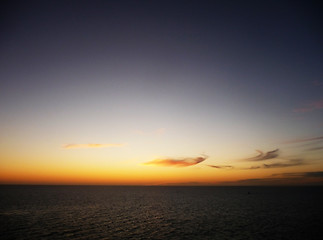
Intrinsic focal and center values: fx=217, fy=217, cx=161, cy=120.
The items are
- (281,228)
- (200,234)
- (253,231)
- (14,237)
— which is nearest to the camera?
(14,237)

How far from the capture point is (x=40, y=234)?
125ft

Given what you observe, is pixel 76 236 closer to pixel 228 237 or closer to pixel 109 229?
pixel 109 229

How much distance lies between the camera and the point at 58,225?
4588cm

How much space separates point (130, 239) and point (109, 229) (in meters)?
8.65

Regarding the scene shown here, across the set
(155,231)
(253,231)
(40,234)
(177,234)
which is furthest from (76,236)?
(253,231)

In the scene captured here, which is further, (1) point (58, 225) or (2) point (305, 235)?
(1) point (58, 225)

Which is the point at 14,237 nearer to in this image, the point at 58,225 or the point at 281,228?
the point at 58,225

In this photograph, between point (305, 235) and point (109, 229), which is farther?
point (109, 229)

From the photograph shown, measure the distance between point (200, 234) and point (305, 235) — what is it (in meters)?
19.1

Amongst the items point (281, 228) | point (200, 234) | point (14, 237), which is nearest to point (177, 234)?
point (200, 234)

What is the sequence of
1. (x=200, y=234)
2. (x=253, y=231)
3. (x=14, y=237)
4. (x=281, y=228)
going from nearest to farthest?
(x=14, y=237) < (x=200, y=234) < (x=253, y=231) < (x=281, y=228)

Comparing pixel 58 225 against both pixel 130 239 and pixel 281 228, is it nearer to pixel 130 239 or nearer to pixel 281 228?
pixel 130 239

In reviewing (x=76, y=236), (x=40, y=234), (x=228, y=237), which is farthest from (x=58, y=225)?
(x=228, y=237)

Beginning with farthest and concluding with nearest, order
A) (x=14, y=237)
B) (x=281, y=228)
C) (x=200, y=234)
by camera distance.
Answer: (x=281, y=228) < (x=200, y=234) < (x=14, y=237)
